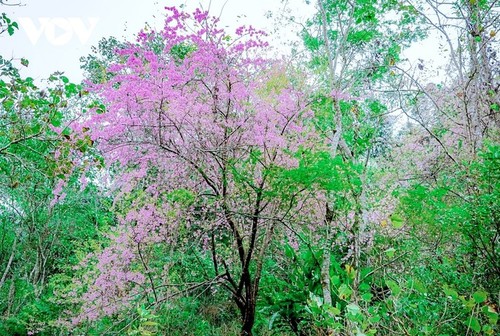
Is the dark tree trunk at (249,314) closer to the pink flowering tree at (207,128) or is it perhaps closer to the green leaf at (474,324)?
the pink flowering tree at (207,128)

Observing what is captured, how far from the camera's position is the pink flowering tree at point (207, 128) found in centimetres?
451

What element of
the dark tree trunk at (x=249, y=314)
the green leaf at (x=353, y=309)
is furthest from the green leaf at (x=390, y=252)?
the dark tree trunk at (x=249, y=314)

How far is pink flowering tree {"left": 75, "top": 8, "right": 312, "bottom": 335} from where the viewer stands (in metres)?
4.51

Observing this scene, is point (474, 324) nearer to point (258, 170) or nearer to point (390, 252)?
point (390, 252)

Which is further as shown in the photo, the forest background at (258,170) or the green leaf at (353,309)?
the forest background at (258,170)

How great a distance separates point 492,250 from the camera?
367 centimetres

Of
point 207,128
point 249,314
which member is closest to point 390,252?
point 207,128

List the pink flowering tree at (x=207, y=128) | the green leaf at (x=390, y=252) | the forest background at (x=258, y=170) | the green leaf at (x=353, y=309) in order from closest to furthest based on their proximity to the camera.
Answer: the green leaf at (x=353, y=309) < the green leaf at (x=390, y=252) < the forest background at (x=258, y=170) < the pink flowering tree at (x=207, y=128)

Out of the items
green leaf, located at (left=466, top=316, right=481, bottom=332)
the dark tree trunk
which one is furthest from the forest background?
green leaf, located at (left=466, top=316, right=481, bottom=332)

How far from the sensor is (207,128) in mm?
4766

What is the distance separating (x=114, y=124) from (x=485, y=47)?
14.8 feet

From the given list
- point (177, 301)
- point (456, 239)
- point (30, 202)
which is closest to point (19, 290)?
point (30, 202)

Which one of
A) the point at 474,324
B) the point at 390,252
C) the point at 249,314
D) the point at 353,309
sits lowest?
the point at 249,314

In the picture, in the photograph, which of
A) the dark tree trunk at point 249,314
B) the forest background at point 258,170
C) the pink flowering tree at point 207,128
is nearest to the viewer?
the forest background at point 258,170
